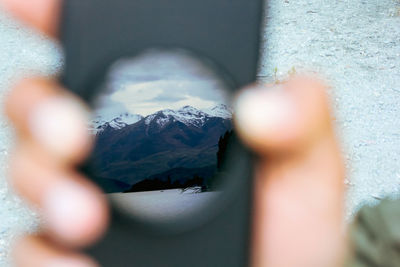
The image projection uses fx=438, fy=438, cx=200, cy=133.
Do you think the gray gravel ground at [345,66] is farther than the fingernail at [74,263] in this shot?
Yes

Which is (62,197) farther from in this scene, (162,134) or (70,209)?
(162,134)

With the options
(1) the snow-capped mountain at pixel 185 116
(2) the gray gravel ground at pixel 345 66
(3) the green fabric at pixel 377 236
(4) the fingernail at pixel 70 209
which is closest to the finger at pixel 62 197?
(4) the fingernail at pixel 70 209

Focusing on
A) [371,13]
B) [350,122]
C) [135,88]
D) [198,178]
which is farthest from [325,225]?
[371,13]

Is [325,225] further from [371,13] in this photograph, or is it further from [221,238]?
[371,13]

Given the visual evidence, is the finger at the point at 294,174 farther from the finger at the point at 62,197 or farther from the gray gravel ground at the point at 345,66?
the gray gravel ground at the point at 345,66

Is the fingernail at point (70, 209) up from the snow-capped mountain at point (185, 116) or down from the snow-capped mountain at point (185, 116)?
down

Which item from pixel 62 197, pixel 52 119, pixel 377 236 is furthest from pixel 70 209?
pixel 377 236

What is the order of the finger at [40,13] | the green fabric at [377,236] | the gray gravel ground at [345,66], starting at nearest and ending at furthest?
the green fabric at [377,236], the finger at [40,13], the gray gravel ground at [345,66]

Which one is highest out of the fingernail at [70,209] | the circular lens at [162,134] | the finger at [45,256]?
the circular lens at [162,134]
